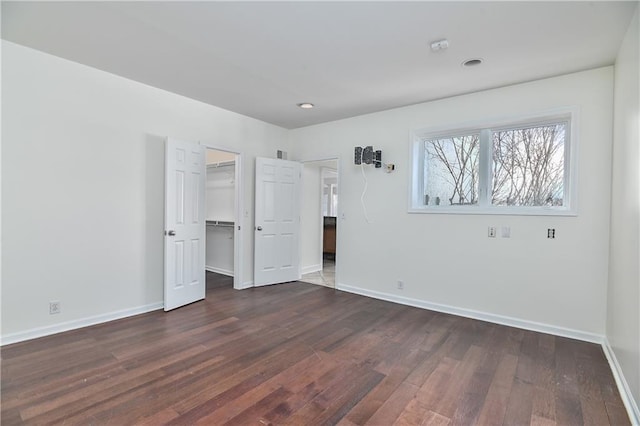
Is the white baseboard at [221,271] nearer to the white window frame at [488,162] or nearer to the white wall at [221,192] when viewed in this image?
the white wall at [221,192]

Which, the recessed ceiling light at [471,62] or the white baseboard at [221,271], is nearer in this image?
the recessed ceiling light at [471,62]

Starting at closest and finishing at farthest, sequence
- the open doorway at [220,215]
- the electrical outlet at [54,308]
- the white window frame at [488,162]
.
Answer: the electrical outlet at [54,308] < the white window frame at [488,162] < the open doorway at [220,215]

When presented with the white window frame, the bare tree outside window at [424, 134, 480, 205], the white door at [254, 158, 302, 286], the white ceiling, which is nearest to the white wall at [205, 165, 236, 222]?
the white door at [254, 158, 302, 286]

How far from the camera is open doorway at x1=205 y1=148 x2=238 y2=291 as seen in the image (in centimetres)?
582

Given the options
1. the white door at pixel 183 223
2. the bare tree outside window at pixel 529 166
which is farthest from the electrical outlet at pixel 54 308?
the bare tree outside window at pixel 529 166

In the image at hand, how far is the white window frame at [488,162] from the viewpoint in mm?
3180

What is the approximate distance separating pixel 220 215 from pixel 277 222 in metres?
1.46

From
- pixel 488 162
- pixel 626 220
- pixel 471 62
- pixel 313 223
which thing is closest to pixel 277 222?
pixel 313 223

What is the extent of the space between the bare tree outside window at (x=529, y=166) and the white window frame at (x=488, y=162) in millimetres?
64

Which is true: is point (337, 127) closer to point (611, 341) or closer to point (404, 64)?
point (404, 64)

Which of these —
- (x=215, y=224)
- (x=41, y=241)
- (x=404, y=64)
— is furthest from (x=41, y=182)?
(x=404, y=64)

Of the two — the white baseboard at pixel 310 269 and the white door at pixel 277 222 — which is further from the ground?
the white door at pixel 277 222

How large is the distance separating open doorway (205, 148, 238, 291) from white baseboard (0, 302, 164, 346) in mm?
1882

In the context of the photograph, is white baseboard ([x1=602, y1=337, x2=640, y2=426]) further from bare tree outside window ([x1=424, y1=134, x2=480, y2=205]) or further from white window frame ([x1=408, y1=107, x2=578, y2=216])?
bare tree outside window ([x1=424, y1=134, x2=480, y2=205])
